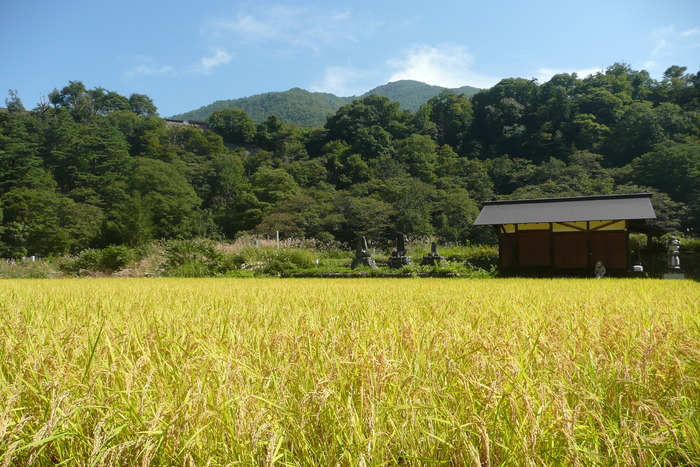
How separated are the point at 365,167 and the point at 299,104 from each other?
58885 mm

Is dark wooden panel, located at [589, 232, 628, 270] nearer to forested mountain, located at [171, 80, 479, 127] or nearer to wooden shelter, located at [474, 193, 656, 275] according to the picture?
wooden shelter, located at [474, 193, 656, 275]

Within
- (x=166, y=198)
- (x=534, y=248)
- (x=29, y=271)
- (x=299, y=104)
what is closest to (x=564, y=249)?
(x=534, y=248)

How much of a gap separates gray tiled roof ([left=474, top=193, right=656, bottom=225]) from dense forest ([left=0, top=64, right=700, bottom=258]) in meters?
18.2

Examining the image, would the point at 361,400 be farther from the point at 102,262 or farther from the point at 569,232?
the point at 102,262

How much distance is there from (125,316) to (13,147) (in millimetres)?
44995

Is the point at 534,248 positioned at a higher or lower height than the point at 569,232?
lower

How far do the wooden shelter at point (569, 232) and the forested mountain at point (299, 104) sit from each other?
76.9m

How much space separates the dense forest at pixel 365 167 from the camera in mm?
33875

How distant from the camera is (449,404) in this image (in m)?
1.50

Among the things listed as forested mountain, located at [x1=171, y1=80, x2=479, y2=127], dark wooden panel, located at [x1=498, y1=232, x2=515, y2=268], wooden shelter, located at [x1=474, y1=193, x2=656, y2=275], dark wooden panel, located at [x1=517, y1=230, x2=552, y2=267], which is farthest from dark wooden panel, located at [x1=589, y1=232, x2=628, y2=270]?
forested mountain, located at [x1=171, y1=80, x2=479, y2=127]

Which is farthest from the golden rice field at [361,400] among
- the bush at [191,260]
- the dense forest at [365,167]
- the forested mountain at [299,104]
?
the forested mountain at [299,104]

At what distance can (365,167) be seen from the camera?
47.7 m

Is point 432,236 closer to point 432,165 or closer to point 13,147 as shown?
point 432,165

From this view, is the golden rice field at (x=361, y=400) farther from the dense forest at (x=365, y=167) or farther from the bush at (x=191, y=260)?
the dense forest at (x=365, y=167)
